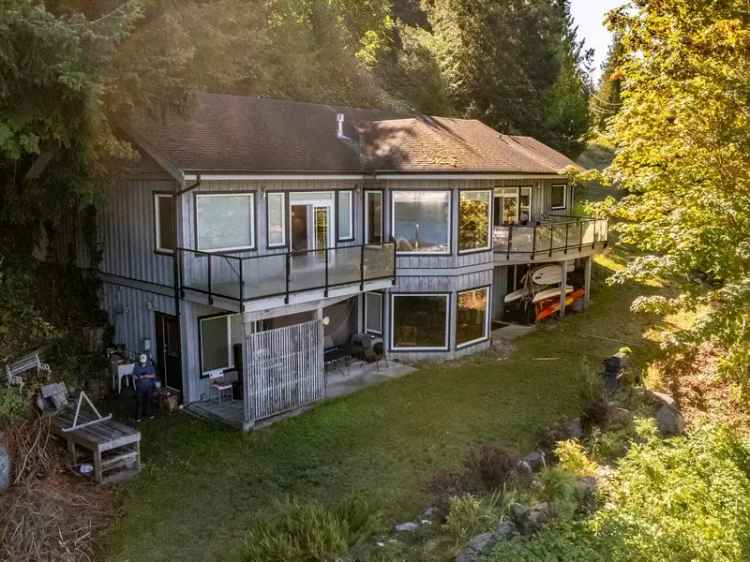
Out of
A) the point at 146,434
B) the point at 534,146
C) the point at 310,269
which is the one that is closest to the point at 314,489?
the point at 146,434

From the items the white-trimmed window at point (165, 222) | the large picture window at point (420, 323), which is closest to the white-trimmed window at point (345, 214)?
the large picture window at point (420, 323)

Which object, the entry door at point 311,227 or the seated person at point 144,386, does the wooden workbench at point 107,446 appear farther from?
the entry door at point 311,227

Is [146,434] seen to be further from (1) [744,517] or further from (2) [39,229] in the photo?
(1) [744,517]

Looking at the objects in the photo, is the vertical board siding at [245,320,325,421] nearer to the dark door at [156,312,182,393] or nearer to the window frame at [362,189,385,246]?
the dark door at [156,312,182,393]

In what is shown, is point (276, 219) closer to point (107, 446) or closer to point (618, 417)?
point (107, 446)

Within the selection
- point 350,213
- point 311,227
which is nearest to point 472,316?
point 350,213

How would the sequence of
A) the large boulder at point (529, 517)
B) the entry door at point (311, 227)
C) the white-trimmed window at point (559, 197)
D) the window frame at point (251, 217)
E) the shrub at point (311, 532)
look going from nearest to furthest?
the shrub at point (311, 532), the large boulder at point (529, 517), the window frame at point (251, 217), the entry door at point (311, 227), the white-trimmed window at point (559, 197)

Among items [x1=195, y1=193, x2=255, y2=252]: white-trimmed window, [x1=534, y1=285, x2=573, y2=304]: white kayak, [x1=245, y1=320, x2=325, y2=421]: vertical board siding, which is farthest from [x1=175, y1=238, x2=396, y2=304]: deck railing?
[x1=534, y1=285, x2=573, y2=304]: white kayak
